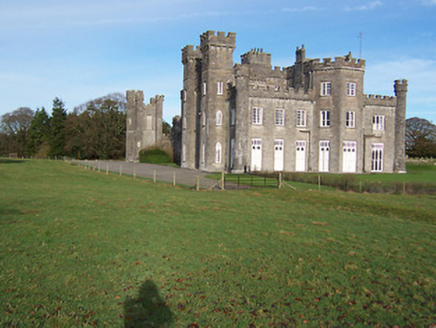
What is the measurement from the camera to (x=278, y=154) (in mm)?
41844

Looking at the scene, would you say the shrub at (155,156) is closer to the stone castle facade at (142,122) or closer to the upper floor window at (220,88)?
the stone castle facade at (142,122)

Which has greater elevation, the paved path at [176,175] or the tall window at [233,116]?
the tall window at [233,116]

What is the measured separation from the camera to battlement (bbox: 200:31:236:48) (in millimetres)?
42250

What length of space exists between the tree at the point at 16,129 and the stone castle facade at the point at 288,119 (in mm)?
56699

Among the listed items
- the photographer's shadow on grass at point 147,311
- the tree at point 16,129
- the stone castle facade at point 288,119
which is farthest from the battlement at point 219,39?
the tree at point 16,129

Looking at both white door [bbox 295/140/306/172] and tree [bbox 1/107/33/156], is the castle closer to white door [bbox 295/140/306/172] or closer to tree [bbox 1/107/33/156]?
white door [bbox 295/140/306/172]

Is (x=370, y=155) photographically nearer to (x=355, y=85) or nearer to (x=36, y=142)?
(x=355, y=85)

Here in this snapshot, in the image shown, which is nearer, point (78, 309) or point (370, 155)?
point (78, 309)

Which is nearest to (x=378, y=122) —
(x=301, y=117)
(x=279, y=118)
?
(x=301, y=117)

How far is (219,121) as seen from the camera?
142 ft

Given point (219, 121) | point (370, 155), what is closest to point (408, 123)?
point (370, 155)

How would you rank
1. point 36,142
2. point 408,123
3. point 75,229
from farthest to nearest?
point 408,123
point 36,142
point 75,229

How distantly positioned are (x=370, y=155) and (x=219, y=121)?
16.5 metres

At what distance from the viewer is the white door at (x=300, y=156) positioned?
42531 millimetres
